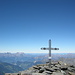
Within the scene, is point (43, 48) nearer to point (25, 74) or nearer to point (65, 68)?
point (65, 68)

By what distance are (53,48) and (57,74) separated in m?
6.25

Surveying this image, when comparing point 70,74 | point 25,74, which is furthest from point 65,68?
point 25,74

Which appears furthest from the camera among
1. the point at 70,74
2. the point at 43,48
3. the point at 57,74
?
the point at 43,48

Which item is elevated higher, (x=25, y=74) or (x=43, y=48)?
(x=43, y=48)

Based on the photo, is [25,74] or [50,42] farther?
[50,42]

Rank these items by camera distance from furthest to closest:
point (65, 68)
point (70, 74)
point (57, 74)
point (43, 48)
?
point (43, 48) < point (65, 68) < point (70, 74) < point (57, 74)

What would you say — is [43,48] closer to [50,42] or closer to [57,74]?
[50,42]

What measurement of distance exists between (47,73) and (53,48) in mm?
5927

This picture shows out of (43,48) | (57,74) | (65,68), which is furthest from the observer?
(43,48)

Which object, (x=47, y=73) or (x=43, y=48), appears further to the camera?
(x=43, y=48)

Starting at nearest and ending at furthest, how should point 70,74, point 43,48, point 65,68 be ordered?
point 70,74 < point 65,68 < point 43,48

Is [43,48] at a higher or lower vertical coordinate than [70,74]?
higher

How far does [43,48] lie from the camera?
69.2 feet

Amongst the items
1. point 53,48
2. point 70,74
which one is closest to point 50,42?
point 53,48
